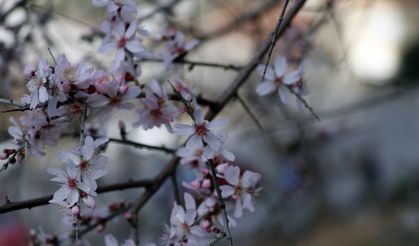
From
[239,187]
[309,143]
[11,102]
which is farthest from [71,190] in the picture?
[309,143]

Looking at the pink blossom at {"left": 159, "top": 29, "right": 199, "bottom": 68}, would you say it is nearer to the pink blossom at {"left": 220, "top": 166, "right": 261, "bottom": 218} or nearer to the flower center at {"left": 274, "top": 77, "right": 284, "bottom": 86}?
the flower center at {"left": 274, "top": 77, "right": 284, "bottom": 86}

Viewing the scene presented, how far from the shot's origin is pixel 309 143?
4219 mm

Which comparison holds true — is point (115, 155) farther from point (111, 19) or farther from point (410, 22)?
point (410, 22)

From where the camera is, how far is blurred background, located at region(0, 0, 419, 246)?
12.6ft

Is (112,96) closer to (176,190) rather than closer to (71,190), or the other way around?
(71,190)

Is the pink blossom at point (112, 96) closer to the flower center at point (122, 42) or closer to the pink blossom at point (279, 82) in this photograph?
the flower center at point (122, 42)

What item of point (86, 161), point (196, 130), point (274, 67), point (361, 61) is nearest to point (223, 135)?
point (196, 130)

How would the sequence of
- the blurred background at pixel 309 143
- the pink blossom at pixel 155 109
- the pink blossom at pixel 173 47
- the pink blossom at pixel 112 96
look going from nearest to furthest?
1. the pink blossom at pixel 112 96
2. the pink blossom at pixel 155 109
3. the pink blossom at pixel 173 47
4. the blurred background at pixel 309 143

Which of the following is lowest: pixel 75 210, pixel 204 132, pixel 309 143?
pixel 75 210

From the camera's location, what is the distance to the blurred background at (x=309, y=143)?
152 inches

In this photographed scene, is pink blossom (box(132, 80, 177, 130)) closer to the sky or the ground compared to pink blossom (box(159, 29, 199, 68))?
closer to the ground

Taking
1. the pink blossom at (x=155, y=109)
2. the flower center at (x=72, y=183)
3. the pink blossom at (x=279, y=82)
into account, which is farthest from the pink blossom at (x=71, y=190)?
the pink blossom at (x=279, y=82)

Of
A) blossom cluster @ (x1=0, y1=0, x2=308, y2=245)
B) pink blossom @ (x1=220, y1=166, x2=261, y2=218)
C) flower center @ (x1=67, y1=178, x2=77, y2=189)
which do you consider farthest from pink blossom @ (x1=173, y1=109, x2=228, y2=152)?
flower center @ (x1=67, y1=178, x2=77, y2=189)

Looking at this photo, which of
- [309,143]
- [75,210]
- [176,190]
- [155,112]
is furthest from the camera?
[309,143]
